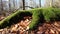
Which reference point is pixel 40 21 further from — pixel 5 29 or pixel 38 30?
pixel 5 29

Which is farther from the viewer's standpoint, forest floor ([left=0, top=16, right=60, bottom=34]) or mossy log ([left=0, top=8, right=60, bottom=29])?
mossy log ([left=0, top=8, right=60, bottom=29])

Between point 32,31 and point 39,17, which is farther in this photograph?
point 39,17

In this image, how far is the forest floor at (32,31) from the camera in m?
6.10

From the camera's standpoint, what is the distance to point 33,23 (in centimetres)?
649

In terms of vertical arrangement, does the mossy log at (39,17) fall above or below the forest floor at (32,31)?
above

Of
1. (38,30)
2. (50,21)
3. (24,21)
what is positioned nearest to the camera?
(38,30)

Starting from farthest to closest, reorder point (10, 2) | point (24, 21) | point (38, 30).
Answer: point (10, 2) → point (24, 21) → point (38, 30)

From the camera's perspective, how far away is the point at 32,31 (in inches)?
244

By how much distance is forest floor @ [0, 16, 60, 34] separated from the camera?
6.10m

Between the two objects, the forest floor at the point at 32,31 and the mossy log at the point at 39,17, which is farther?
the mossy log at the point at 39,17

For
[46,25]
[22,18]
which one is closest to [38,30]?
[46,25]

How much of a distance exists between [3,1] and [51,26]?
17.1 m

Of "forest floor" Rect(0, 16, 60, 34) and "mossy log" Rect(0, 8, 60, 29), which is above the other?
"mossy log" Rect(0, 8, 60, 29)

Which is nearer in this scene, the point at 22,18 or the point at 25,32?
the point at 25,32
